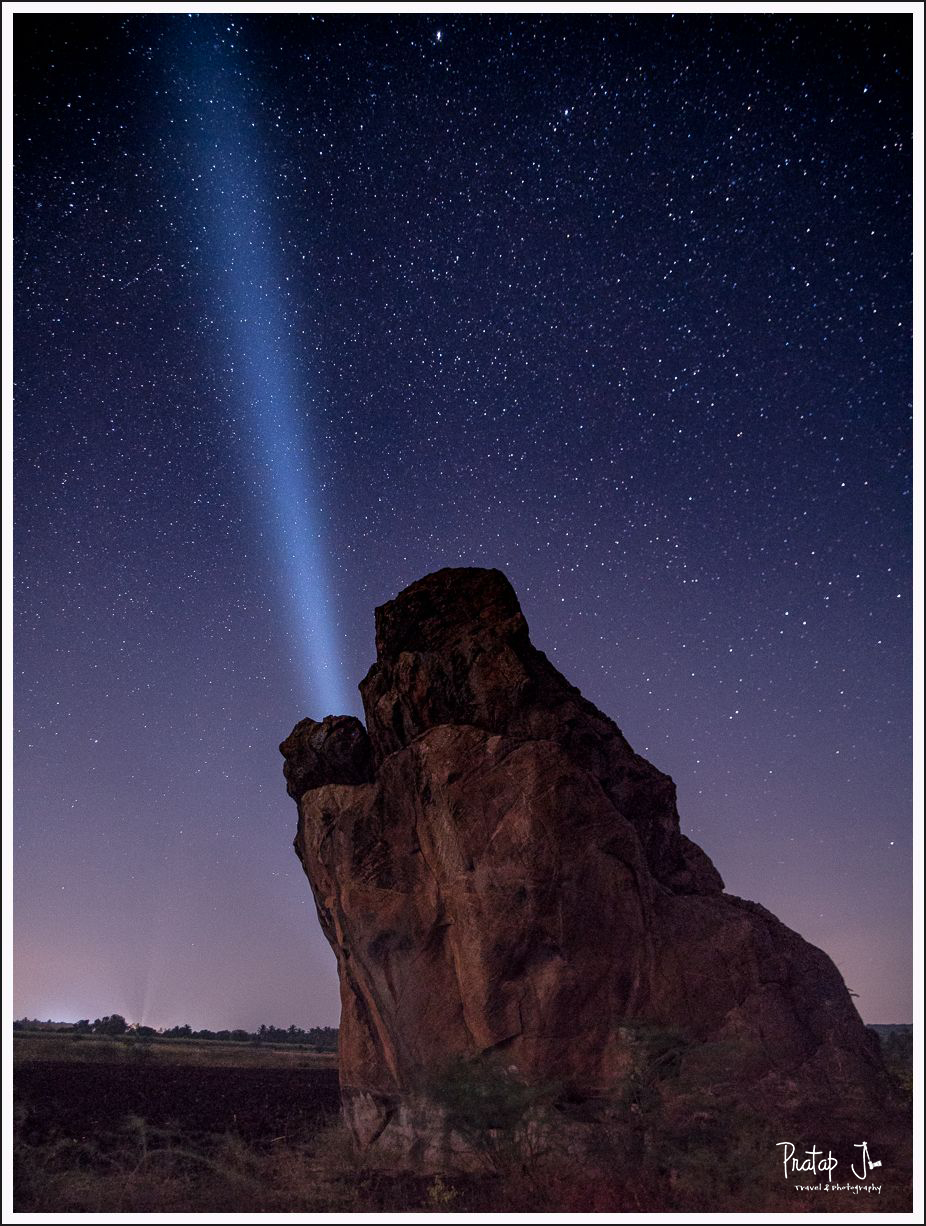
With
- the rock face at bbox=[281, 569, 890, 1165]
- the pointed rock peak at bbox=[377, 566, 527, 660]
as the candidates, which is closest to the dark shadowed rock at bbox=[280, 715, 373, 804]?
the rock face at bbox=[281, 569, 890, 1165]

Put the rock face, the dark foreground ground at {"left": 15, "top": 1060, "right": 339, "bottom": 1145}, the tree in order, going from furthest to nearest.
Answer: the tree < the dark foreground ground at {"left": 15, "top": 1060, "right": 339, "bottom": 1145} < the rock face

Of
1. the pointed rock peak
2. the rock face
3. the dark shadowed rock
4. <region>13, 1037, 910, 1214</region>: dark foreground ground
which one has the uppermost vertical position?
the pointed rock peak

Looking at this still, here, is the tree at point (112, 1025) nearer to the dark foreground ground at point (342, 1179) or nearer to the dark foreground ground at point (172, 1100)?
the dark foreground ground at point (172, 1100)

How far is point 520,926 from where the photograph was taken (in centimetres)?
1886

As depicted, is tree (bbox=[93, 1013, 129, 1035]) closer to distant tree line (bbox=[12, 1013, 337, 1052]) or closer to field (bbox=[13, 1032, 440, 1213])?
distant tree line (bbox=[12, 1013, 337, 1052])

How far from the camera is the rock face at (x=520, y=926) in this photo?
18.8 metres

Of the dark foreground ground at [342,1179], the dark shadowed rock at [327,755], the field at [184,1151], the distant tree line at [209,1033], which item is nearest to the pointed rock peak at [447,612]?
the dark shadowed rock at [327,755]

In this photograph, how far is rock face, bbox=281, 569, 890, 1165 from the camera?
1877cm

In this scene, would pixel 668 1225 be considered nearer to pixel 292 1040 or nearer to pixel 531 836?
pixel 531 836

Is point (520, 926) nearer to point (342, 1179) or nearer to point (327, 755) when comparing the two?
point (342, 1179)

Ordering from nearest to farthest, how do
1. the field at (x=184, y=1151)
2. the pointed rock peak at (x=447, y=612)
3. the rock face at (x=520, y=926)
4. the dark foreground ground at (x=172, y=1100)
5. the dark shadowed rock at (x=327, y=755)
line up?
1. the field at (x=184, y=1151)
2. the rock face at (x=520, y=926)
3. the pointed rock peak at (x=447, y=612)
4. the dark shadowed rock at (x=327, y=755)
5. the dark foreground ground at (x=172, y=1100)

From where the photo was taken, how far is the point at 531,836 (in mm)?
19375

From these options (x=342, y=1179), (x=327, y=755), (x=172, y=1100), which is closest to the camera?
(x=342, y=1179)

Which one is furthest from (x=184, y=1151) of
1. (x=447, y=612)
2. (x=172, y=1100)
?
(x=172, y=1100)
